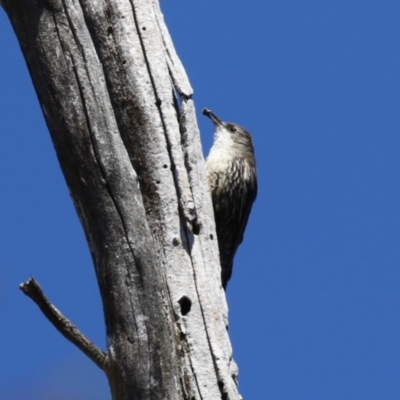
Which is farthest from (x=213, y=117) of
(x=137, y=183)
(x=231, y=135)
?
(x=137, y=183)

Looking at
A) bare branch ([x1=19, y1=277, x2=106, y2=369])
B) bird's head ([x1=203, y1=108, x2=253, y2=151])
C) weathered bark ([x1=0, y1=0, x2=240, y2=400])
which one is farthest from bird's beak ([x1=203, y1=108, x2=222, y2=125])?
bare branch ([x1=19, y1=277, x2=106, y2=369])

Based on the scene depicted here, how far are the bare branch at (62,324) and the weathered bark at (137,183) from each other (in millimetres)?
68

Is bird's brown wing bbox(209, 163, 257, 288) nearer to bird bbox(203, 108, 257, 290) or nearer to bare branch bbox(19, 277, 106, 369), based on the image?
bird bbox(203, 108, 257, 290)

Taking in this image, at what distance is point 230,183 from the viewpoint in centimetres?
726

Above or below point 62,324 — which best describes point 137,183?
above

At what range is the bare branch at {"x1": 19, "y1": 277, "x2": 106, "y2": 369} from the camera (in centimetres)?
414

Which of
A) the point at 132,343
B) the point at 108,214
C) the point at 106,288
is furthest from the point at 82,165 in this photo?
the point at 132,343

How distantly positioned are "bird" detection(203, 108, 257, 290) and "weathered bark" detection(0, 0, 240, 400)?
146 cm

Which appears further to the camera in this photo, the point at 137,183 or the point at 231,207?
the point at 231,207

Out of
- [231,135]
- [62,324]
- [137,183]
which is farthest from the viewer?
[231,135]

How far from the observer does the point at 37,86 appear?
185 inches

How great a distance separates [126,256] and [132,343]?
383 mm

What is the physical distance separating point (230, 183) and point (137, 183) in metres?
2.84

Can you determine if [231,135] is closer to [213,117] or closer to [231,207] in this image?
[213,117]
